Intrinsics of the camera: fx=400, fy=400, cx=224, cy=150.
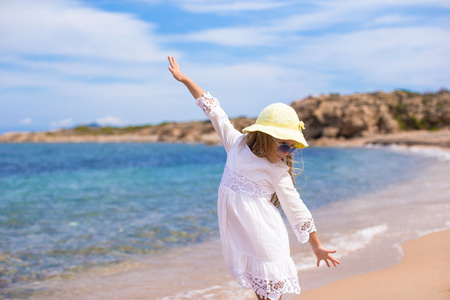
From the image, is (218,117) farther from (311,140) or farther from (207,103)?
(311,140)

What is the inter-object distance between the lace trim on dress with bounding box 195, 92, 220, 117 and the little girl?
344 mm

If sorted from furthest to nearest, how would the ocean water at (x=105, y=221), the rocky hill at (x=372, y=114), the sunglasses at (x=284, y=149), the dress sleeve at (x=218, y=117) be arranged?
the rocky hill at (x=372, y=114) → the ocean water at (x=105, y=221) → the dress sleeve at (x=218, y=117) → the sunglasses at (x=284, y=149)

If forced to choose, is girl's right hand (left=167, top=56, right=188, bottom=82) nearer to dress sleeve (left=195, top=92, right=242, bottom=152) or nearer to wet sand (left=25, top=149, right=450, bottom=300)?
dress sleeve (left=195, top=92, right=242, bottom=152)

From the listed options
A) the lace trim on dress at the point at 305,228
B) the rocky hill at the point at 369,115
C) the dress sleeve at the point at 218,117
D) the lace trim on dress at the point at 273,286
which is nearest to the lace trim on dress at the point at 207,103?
the dress sleeve at the point at 218,117

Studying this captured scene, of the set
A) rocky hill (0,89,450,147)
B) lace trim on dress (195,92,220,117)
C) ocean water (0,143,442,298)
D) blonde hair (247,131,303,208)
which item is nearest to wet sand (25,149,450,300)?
ocean water (0,143,442,298)

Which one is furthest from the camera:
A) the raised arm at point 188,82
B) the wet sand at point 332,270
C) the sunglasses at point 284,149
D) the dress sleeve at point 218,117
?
the wet sand at point 332,270

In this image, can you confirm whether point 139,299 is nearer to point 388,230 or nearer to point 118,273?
point 118,273

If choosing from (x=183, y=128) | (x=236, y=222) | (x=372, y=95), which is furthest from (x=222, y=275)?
(x=183, y=128)

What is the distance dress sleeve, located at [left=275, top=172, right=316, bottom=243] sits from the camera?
2209 mm

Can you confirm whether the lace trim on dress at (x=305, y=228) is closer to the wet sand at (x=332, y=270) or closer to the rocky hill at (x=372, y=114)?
the wet sand at (x=332, y=270)

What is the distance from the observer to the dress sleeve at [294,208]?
7.25 ft

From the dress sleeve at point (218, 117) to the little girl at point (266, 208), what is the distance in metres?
0.14

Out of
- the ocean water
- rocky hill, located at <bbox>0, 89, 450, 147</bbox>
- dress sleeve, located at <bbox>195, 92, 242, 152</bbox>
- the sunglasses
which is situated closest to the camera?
the sunglasses

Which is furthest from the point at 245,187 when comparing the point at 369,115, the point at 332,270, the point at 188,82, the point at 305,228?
the point at 369,115
